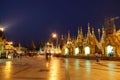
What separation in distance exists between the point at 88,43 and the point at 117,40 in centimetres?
1799

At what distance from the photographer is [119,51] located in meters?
60.9

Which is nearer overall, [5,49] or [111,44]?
[111,44]

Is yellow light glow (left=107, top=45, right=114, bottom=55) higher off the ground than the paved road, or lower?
higher

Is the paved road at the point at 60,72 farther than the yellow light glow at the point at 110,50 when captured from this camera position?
No

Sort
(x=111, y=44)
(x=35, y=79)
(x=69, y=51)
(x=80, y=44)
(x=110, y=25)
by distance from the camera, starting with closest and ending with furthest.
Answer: (x=35, y=79)
(x=111, y=44)
(x=110, y=25)
(x=80, y=44)
(x=69, y=51)

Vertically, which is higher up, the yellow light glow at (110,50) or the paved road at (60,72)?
the yellow light glow at (110,50)

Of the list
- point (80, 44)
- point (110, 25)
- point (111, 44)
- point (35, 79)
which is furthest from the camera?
point (80, 44)

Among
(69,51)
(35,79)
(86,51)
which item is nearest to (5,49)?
(86,51)

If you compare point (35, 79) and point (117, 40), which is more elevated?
point (117, 40)

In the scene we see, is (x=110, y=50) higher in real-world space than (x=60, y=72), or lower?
higher

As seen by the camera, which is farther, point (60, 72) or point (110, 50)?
point (110, 50)

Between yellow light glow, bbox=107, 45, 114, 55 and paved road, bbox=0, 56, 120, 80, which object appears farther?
yellow light glow, bbox=107, 45, 114, 55

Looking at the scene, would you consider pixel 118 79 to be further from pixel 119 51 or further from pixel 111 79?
pixel 119 51

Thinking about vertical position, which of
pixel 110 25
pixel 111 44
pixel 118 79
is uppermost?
pixel 110 25
